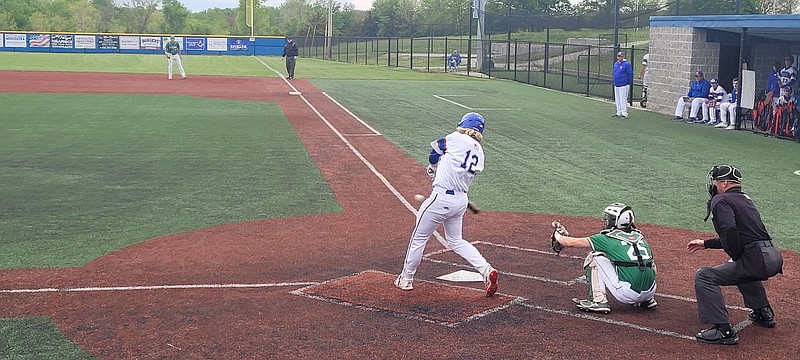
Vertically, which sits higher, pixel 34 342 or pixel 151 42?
pixel 151 42

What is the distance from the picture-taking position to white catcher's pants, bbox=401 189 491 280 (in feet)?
28.1

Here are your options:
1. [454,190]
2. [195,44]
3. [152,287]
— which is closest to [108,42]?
[195,44]

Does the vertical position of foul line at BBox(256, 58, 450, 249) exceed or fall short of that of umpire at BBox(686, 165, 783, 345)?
it falls short

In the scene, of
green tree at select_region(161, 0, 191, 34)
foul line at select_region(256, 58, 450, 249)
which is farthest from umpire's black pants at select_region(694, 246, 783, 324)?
green tree at select_region(161, 0, 191, 34)

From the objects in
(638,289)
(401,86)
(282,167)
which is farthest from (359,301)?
(401,86)

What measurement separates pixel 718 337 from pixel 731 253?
2.40ft

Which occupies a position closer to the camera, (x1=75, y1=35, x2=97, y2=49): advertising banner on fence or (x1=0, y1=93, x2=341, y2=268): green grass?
(x1=0, y1=93, x2=341, y2=268): green grass

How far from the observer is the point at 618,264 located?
813 cm

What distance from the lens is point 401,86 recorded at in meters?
39.7

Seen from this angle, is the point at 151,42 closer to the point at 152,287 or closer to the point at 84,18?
the point at 84,18

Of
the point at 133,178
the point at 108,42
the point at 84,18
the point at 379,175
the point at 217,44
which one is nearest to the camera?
the point at 133,178

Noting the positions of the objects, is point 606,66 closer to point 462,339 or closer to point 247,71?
point 247,71

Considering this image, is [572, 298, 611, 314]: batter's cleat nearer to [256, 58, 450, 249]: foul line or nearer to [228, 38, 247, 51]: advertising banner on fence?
[256, 58, 450, 249]: foul line

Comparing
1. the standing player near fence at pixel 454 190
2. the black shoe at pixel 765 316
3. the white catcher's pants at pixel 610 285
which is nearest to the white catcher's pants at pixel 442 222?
the standing player near fence at pixel 454 190
